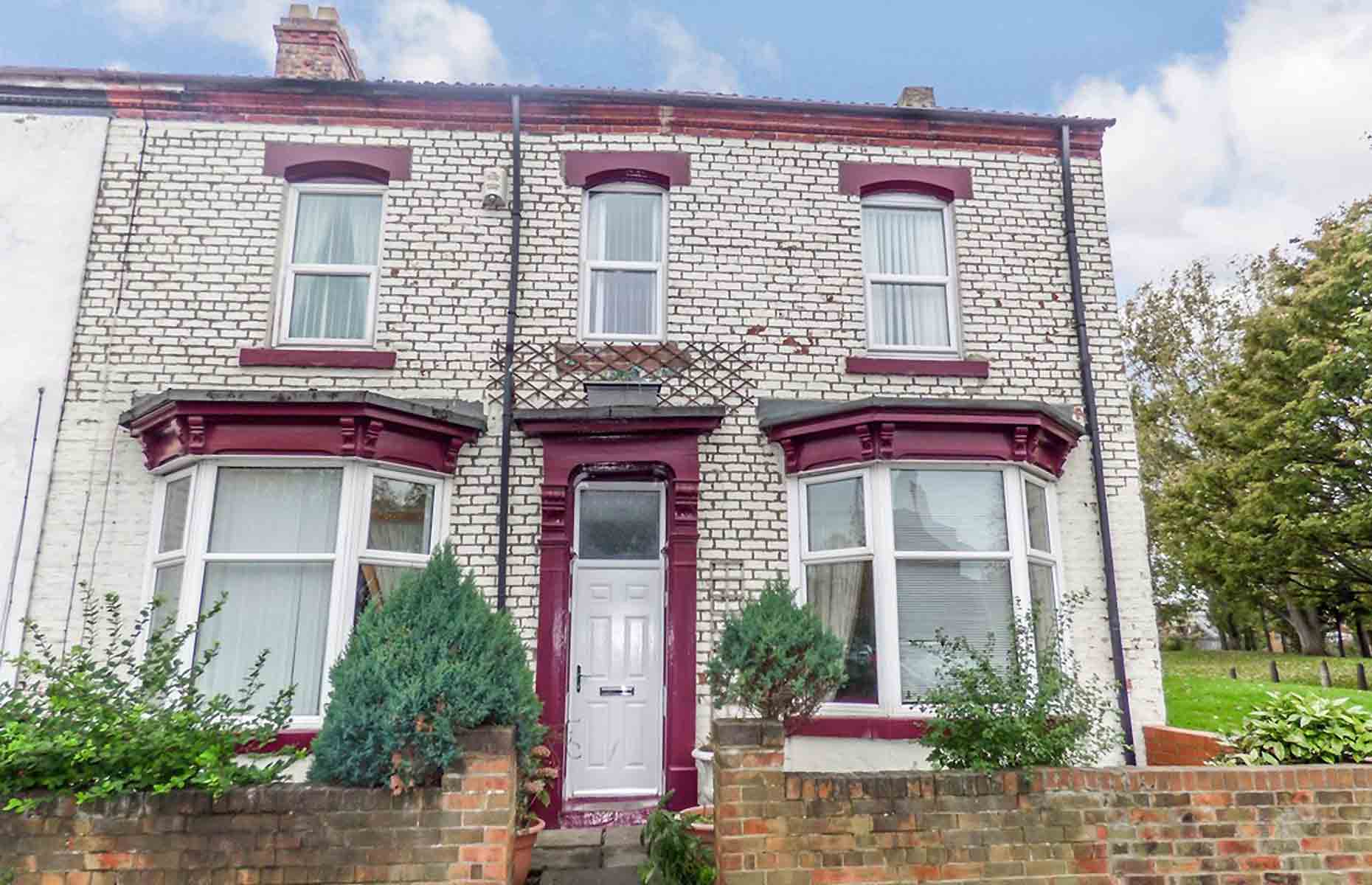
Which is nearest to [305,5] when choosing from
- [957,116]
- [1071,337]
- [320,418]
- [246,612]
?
[320,418]

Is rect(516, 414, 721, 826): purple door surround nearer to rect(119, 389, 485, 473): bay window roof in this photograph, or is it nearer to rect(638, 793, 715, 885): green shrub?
rect(119, 389, 485, 473): bay window roof

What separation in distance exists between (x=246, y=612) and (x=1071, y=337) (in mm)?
7647

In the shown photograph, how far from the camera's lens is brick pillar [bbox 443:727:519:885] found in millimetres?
3801

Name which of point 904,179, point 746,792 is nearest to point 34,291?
point 746,792

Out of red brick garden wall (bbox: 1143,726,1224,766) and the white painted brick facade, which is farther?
the white painted brick facade

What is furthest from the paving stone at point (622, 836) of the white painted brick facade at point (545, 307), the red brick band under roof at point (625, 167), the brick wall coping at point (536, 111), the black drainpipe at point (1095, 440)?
the brick wall coping at point (536, 111)

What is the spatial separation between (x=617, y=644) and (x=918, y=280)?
176 inches

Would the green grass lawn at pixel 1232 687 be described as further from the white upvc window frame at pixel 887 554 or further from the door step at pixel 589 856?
the door step at pixel 589 856

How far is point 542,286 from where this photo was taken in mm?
7531

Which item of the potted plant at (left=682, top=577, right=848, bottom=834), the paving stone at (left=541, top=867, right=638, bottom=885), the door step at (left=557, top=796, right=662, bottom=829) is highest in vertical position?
the potted plant at (left=682, top=577, right=848, bottom=834)

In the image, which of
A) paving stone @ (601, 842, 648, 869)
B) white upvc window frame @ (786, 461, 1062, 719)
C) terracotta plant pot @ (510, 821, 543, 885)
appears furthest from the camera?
white upvc window frame @ (786, 461, 1062, 719)

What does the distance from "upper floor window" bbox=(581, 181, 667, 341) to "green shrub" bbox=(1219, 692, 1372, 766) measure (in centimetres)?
524

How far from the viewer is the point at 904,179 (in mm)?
8031

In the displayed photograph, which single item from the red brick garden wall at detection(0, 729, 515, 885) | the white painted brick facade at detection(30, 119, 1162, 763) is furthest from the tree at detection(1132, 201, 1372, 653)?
the red brick garden wall at detection(0, 729, 515, 885)
